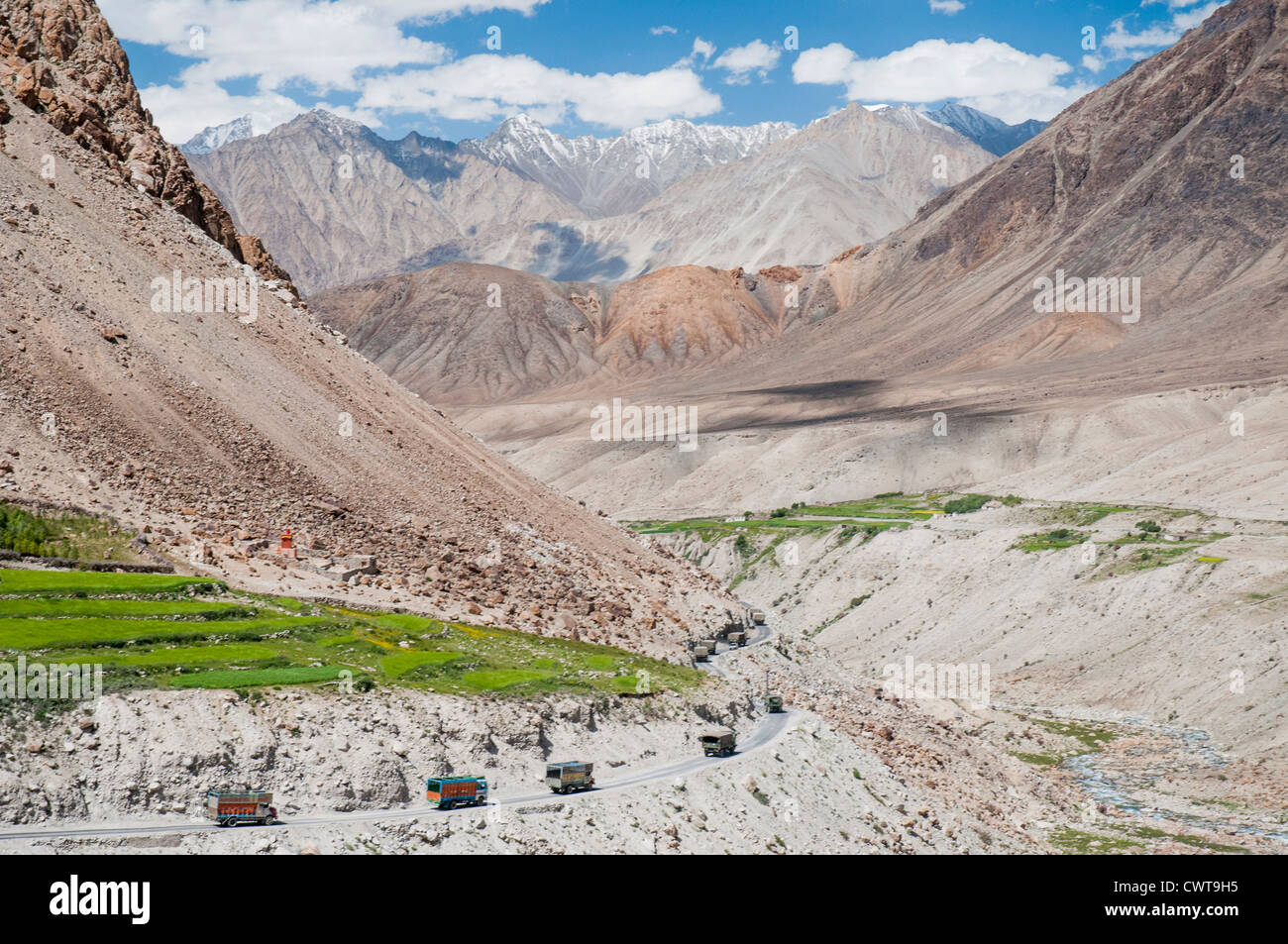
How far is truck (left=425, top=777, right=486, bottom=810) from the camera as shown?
2528 centimetres

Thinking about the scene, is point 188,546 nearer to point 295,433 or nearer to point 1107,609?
point 295,433

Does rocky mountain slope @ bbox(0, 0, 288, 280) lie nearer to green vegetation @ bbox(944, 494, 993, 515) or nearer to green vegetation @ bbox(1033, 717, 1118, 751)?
green vegetation @ bbox(1033, 717, 1118, 751)

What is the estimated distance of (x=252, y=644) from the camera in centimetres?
3097

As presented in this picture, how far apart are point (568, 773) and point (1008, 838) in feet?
50.4

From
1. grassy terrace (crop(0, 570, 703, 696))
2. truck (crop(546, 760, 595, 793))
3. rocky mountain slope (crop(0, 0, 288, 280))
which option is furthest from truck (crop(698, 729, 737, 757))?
rocky mountain slope (crop(0, 0, 288, 280))

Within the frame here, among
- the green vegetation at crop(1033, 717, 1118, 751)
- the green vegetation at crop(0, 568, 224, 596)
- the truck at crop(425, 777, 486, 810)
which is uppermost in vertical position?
the green vegetation at crop(0, 568, 224, 596)

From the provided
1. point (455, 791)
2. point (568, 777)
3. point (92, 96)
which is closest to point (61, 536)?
point (455, 791)

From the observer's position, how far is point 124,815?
907 inches

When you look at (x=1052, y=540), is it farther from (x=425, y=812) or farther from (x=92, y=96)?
(x=425, y=812)

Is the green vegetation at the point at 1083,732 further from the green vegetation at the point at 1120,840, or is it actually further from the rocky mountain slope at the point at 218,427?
the rocky mountain slope at the point at 218,427

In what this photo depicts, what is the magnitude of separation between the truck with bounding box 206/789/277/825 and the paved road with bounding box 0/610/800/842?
234 mm

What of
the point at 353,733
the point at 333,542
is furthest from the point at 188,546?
the point at 353,733

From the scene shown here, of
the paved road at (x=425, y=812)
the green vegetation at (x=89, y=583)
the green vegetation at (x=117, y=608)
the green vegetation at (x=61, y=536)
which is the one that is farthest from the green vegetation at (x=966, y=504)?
the green vegetation at (x=117, y=608)
